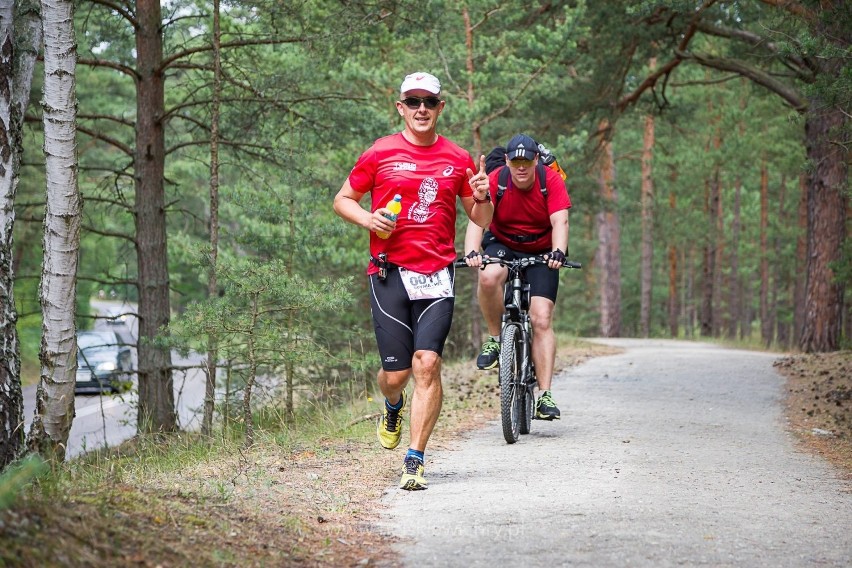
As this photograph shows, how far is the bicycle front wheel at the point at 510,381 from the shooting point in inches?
316

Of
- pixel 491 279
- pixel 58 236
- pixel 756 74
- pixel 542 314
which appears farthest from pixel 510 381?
pixel 756 74

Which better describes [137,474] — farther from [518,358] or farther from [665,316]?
[665,316]

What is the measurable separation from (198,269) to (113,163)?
581cm

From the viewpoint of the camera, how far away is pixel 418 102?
635 centimetres

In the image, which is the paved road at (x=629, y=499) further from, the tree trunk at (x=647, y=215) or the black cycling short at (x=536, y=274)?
the tree trunk at (x=647, y=215)

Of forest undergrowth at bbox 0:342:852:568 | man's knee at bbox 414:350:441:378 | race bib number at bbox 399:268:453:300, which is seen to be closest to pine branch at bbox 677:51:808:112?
forest undergrowth at bbox 0:342:852:568

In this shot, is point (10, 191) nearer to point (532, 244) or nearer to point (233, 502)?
point (233, 502)

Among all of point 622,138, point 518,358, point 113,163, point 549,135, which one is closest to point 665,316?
point 622,138

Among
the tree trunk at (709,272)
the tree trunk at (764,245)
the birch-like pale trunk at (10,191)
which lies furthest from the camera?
the tree trunk at (764,245)

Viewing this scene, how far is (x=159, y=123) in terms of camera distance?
536 inches

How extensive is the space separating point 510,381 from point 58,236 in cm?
365

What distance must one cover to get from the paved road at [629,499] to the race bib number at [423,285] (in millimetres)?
1180

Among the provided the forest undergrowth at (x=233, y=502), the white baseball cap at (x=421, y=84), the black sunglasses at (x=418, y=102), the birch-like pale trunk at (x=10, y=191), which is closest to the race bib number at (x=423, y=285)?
the black sunglasses at (x=418, y=102)

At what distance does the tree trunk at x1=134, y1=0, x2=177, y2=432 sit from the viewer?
1346 cm
